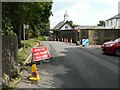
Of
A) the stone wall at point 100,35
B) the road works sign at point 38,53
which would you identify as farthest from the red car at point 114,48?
the stone wall at point 100,35

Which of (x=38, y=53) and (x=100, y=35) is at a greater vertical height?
(x=100, y=35)

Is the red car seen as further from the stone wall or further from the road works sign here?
the stone wall

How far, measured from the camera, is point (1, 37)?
8.49 meters

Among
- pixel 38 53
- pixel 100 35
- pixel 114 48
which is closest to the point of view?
pixel 38 53

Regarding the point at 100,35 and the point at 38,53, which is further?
the point at 100,35

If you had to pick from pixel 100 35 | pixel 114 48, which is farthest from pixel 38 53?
pixel 100 35

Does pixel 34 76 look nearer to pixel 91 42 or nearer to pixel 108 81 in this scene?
pixel 108 81

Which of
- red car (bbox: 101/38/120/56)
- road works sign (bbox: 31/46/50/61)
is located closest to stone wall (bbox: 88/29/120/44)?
red car (bbox: 101/38/120/56)

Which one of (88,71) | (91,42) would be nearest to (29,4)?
(88,71)

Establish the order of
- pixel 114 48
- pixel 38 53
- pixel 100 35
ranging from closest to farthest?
pixel 38 53 < pixel 114 48 < pixel 100 35

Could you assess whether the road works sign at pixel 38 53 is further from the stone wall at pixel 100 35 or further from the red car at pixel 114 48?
the stone wall at pixel 100 35

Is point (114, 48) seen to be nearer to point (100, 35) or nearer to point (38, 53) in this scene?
point (38, 53)

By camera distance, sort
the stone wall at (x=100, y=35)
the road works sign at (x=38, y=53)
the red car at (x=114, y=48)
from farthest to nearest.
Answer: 1. the stone wall at (x=100, y=35)
2. the red car at (x=114, y=48)
3. the road works sign at (x=38, y=53)

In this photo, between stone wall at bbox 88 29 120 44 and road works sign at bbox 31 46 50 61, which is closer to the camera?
road works sign at bbox 31 46 50 61
